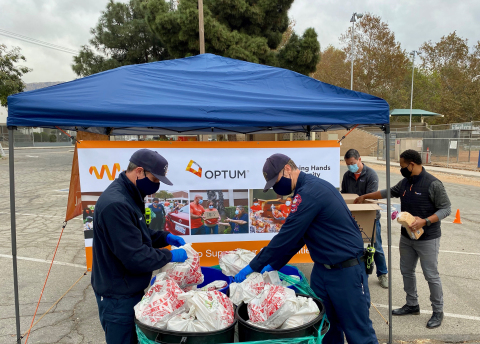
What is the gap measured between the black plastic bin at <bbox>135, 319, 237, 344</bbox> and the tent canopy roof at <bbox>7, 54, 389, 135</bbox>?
1.72 m

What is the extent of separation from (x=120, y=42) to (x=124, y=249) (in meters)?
20.0

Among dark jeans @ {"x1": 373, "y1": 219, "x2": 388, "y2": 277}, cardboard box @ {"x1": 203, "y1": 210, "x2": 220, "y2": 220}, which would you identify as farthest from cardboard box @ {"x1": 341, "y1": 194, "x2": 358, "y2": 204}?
cardboard box @ {"x1": 203, "y1": 210, "x2": 220, "y2": 220}

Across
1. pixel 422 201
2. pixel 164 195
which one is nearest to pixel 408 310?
pixel 422 201

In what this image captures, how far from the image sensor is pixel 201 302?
2.10 m

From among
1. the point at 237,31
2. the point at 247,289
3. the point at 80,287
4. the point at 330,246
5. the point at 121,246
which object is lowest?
the point at 80,287

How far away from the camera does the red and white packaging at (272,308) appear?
2.06 meters

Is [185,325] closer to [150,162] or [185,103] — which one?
[150,162]

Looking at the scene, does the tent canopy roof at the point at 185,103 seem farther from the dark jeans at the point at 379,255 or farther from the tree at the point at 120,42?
the tree at the point at 120,42

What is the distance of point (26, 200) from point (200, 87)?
957 centimetres

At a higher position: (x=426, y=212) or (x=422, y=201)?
(x=422, y=201)

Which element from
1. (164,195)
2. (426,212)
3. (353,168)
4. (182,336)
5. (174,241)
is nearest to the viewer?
(182,336)

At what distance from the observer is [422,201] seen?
342 cm

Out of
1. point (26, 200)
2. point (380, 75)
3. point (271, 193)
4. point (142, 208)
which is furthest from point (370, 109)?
point (380, 75)

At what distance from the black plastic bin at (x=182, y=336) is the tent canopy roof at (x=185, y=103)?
1.72 meters
